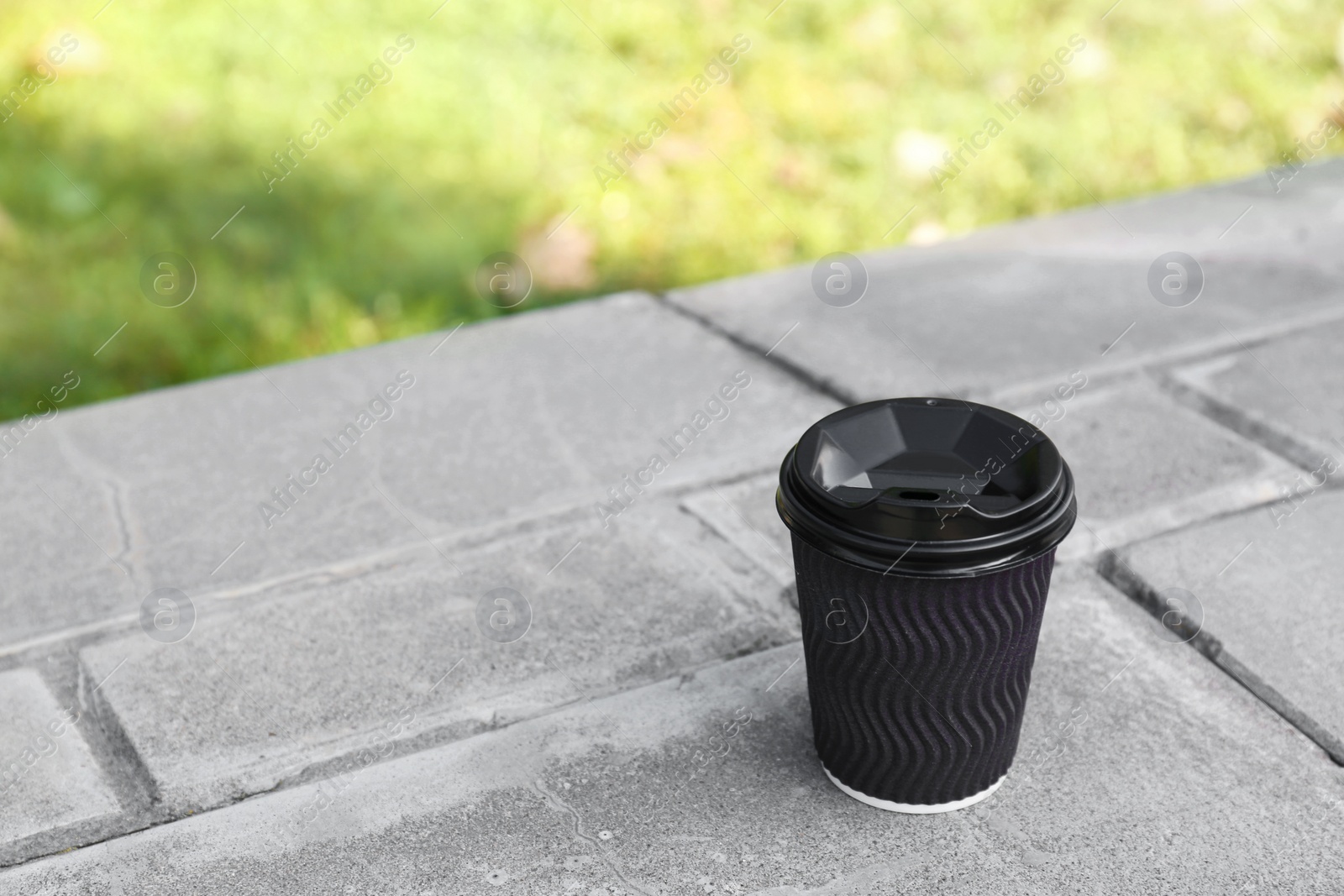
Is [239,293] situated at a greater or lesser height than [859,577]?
lesser

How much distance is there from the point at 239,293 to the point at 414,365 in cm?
79

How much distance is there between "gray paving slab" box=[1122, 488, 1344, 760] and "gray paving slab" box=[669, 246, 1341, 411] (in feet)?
2.36

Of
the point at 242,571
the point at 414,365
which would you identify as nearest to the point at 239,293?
the point at 414,365

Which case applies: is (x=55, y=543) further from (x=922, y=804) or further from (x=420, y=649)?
(x=922, y=804)

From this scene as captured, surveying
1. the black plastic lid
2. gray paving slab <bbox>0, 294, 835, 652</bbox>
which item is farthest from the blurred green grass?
the black plastic lid

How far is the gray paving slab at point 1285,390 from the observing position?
10.4 ft

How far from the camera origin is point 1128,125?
16.5 ft

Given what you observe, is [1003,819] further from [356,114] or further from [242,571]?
A: [356,114]

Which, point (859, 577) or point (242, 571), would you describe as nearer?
point (859, 577)

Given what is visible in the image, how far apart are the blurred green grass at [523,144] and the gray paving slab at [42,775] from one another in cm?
147

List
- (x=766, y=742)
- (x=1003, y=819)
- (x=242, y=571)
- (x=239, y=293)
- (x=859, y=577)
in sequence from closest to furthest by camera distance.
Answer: (x=859, y=577) < (x=1003, y=819) < (x=766, y=742) < (x=242, y=571) < (x=239, y=293)

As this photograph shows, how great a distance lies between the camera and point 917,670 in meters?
2.00

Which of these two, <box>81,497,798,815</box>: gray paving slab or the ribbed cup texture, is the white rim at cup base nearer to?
the ribbed cup texture

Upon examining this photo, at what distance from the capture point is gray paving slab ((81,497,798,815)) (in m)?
2.37
